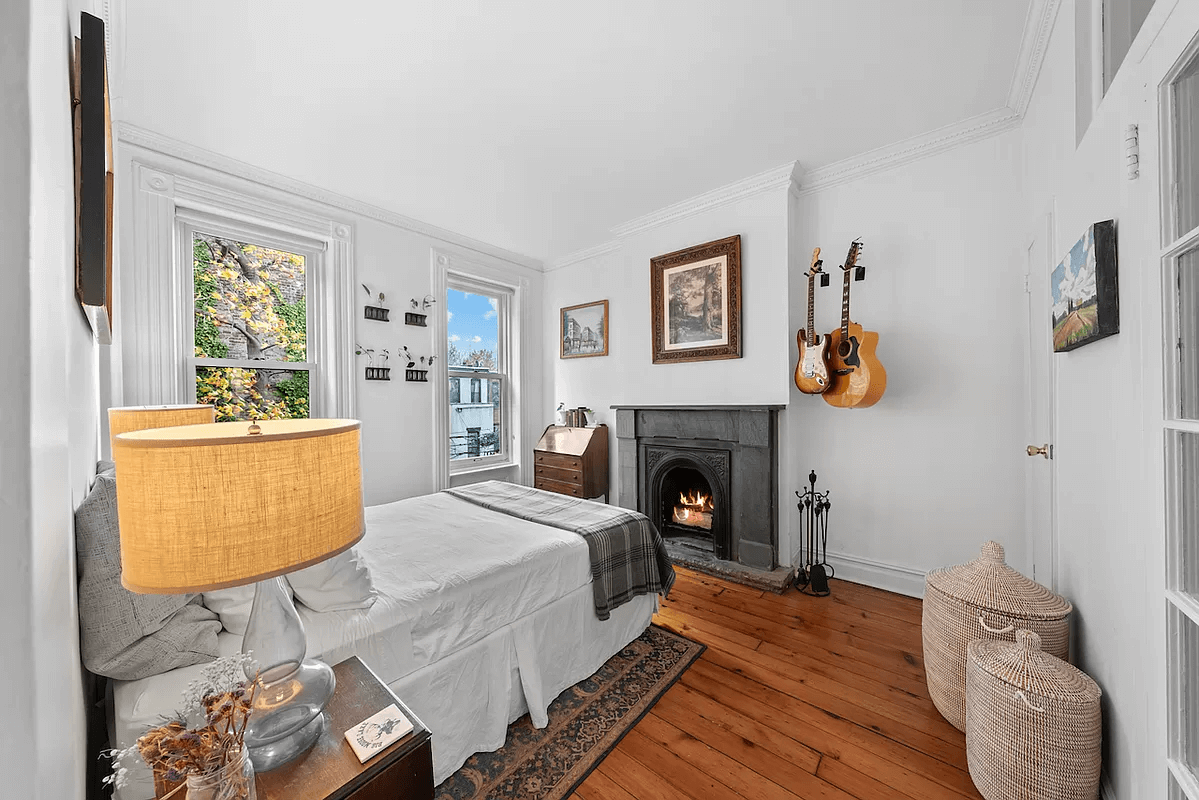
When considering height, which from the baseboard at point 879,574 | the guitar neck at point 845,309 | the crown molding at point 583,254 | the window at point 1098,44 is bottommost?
the baseboard at point 879,574

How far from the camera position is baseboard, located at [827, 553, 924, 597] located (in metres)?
2.76

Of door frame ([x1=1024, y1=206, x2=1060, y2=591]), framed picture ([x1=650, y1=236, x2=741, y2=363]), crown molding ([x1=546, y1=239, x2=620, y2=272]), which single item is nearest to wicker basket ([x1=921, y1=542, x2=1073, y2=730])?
door frame ([x1=1024, y1=206, x2=1060, y2=591])

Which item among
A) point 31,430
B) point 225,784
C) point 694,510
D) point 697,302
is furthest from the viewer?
point 694,510

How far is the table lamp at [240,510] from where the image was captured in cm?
69

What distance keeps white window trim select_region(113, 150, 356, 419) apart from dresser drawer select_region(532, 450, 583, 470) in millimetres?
1644

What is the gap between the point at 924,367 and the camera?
2.72 metres

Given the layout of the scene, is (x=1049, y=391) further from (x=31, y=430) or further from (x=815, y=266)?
(x=31, y=430)

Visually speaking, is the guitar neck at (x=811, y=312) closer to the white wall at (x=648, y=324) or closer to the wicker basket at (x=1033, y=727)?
the white wall at (x=648, y=324)

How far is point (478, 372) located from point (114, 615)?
11.7 feet

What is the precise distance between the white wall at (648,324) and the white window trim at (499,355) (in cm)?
35

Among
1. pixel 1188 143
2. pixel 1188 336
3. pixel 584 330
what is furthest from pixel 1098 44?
pixel 584 330

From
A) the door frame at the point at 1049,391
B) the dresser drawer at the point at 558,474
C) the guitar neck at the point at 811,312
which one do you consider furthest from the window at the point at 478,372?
the door frame at the point at 1049,391

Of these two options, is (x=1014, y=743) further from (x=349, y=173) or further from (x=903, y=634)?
(x=349, y=173)

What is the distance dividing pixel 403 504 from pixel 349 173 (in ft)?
A: 7.04
